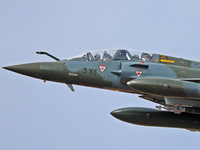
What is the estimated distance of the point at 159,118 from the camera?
68.6 feet

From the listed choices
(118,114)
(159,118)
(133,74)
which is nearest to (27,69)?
(133,74)

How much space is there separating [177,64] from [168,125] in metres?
3.53

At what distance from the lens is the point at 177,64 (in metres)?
20.4

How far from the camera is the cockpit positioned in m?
20.0

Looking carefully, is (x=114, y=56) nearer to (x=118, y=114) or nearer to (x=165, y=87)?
(x=118, y=114)

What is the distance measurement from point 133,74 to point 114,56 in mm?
1654

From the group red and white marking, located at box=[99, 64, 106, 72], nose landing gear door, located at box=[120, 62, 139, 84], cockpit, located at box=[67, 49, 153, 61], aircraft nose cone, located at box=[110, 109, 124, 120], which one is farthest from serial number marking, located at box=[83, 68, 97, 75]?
aircraft nose cone, located at box=[110, 109, 124, 120]

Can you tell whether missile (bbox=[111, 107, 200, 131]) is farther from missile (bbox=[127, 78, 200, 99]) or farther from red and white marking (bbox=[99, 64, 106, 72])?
missile (bbox=[127, 78, 200, 99])

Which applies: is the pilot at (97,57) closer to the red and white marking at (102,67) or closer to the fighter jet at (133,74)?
the fighter jet at (133,74)

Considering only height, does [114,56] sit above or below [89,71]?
above

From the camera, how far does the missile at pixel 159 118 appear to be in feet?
68.2

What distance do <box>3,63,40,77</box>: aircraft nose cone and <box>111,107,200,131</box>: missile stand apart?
5.34m

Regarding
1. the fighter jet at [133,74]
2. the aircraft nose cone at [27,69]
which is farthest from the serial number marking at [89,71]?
the aircraft nose cone at [27,69]

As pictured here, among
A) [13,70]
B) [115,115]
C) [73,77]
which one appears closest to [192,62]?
[115,115]
